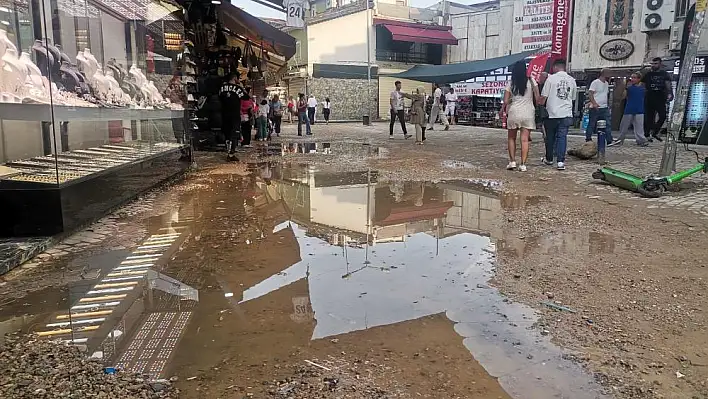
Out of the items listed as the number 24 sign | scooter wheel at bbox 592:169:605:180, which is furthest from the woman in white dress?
the number 24 sign

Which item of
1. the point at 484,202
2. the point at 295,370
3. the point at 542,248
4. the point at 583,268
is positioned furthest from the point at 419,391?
the point at 484,202

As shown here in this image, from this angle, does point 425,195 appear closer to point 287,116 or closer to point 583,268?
point 583,268

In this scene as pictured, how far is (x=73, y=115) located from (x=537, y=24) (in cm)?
2323

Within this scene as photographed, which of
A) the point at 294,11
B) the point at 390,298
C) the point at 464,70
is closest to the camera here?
the point at 390,298

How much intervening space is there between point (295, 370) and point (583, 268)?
237cm

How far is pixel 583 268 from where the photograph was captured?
147 inches

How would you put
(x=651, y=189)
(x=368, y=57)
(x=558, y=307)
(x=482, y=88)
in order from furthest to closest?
1. (x=368, y=57)
2. (x=482, y=88)
3. (x=651, y=189)
4. (x=558, y=307)

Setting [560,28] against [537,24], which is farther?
[537,24]

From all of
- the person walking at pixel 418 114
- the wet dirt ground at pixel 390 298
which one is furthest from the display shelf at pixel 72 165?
the person walking at pixel 418 114

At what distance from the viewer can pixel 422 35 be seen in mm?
32438

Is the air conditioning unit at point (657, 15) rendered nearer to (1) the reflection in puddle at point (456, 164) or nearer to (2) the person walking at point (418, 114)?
(2) the person walking at point (418, 114)

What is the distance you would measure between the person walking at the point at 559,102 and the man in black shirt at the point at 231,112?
596 cm

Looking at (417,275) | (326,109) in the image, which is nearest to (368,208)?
(417,275)

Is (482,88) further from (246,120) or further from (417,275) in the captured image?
(417,275)
